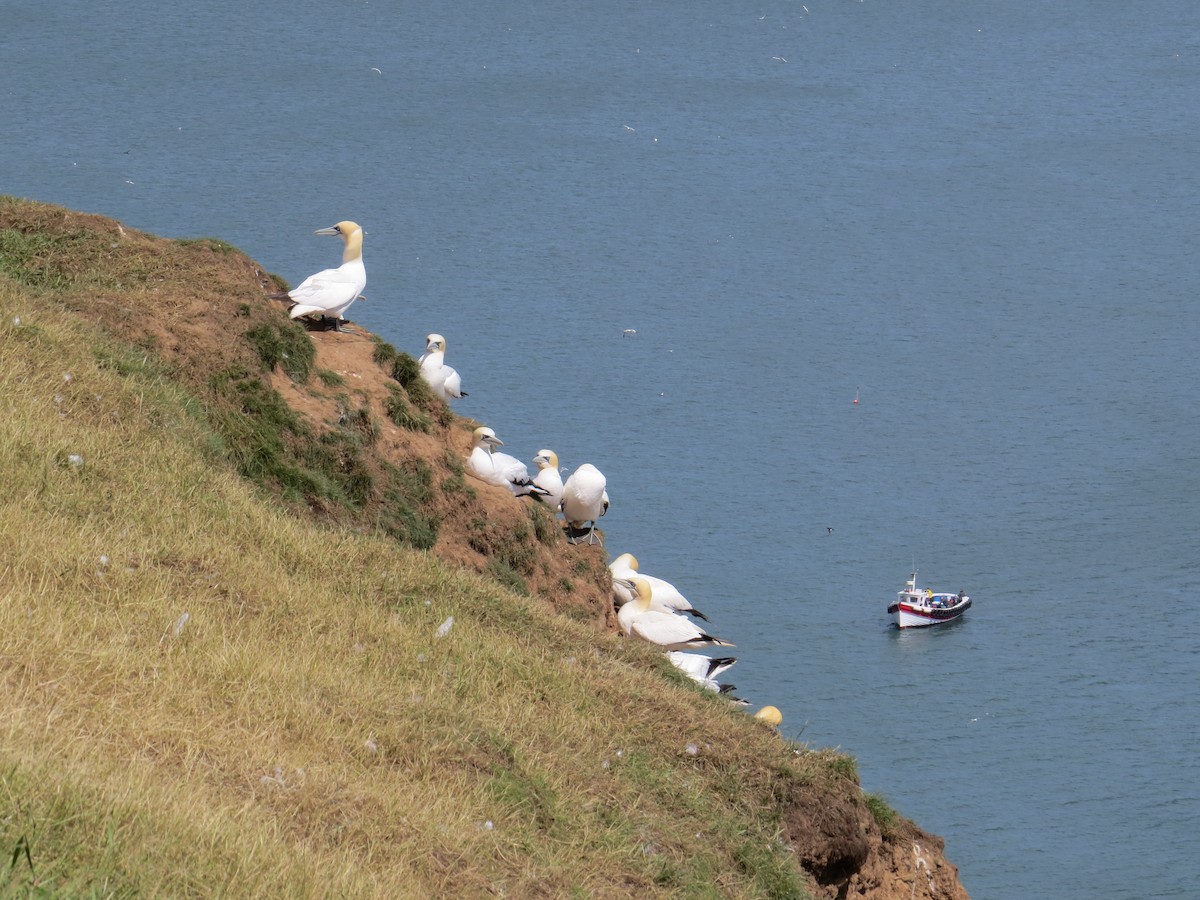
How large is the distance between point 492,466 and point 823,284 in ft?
119

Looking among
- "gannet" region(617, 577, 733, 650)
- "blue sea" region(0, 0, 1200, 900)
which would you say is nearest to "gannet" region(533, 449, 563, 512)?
"gannet" region(617, 577, 733, 650)

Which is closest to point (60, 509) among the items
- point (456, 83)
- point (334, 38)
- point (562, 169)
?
point (562, 169)

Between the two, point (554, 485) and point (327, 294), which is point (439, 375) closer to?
point (554, 485)

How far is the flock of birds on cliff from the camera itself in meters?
17.8

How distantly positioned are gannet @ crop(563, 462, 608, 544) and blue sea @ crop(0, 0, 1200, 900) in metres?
7.96

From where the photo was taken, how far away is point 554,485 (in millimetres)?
22422

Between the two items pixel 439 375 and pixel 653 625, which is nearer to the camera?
pixel 653 625

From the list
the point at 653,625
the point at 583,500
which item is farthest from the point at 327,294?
the point at 653,625

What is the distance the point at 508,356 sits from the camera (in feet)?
155

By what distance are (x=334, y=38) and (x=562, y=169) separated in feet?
45.5

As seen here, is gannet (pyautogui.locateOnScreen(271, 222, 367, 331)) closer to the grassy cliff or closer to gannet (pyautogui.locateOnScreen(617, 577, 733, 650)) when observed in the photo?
the grassy cliff

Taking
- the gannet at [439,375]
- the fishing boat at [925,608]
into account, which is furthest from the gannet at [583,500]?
the fishing boat at [925,608]

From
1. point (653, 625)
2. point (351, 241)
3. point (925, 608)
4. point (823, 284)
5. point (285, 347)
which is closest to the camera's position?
point (285, 347)

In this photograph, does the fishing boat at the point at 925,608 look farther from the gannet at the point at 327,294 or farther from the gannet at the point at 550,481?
the gannet at the point at 327,294
